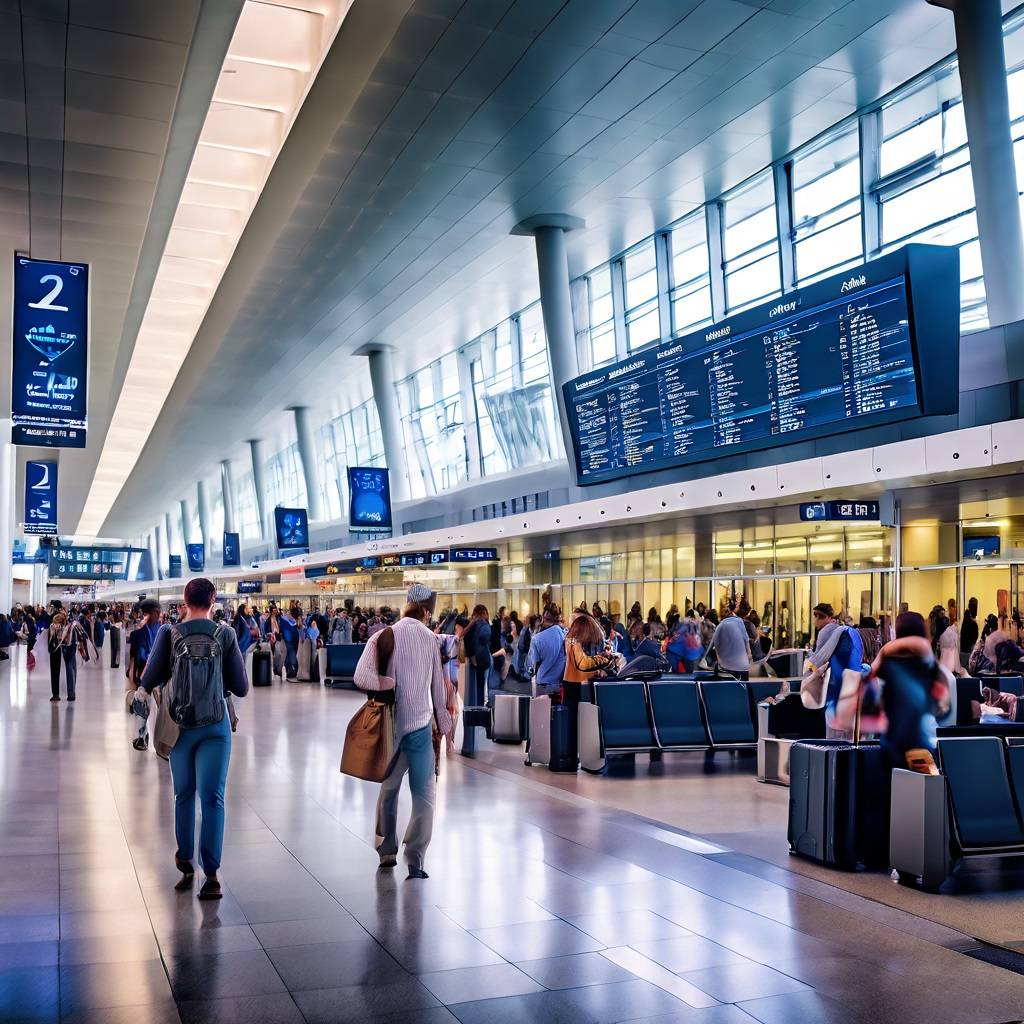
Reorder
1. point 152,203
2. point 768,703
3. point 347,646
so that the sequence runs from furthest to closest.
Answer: point 347,646
point 152,203
point 768,703

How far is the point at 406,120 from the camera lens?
1636cm

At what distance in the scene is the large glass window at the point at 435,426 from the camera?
3669 cm

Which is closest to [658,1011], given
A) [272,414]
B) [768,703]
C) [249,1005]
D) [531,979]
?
[531,979]

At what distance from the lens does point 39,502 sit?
35.1 m

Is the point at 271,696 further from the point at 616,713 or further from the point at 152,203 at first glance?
the point at 616,713

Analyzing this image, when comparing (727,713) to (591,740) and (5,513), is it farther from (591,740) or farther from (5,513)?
(5,513)

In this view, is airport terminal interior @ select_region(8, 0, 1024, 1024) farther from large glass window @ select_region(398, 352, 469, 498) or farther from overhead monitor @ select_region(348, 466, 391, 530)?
large glass window @ select_region(398, 352, 469, 498)

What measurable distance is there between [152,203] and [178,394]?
69.3 ft

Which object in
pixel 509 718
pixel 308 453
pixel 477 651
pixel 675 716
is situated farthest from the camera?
pixel 308 453

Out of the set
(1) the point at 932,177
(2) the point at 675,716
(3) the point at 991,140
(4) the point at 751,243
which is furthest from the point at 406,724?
(4) the point at 751,243

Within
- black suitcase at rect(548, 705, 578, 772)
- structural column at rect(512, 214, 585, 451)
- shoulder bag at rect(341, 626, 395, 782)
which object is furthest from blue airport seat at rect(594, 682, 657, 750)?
structural column at rect(512, 214, 585, 451)

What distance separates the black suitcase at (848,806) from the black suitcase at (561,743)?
174 inches

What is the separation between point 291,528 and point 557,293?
75.0 feet

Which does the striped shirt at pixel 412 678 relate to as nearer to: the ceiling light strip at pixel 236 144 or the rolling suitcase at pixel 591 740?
the rolling suitcase at pixel 591 740
